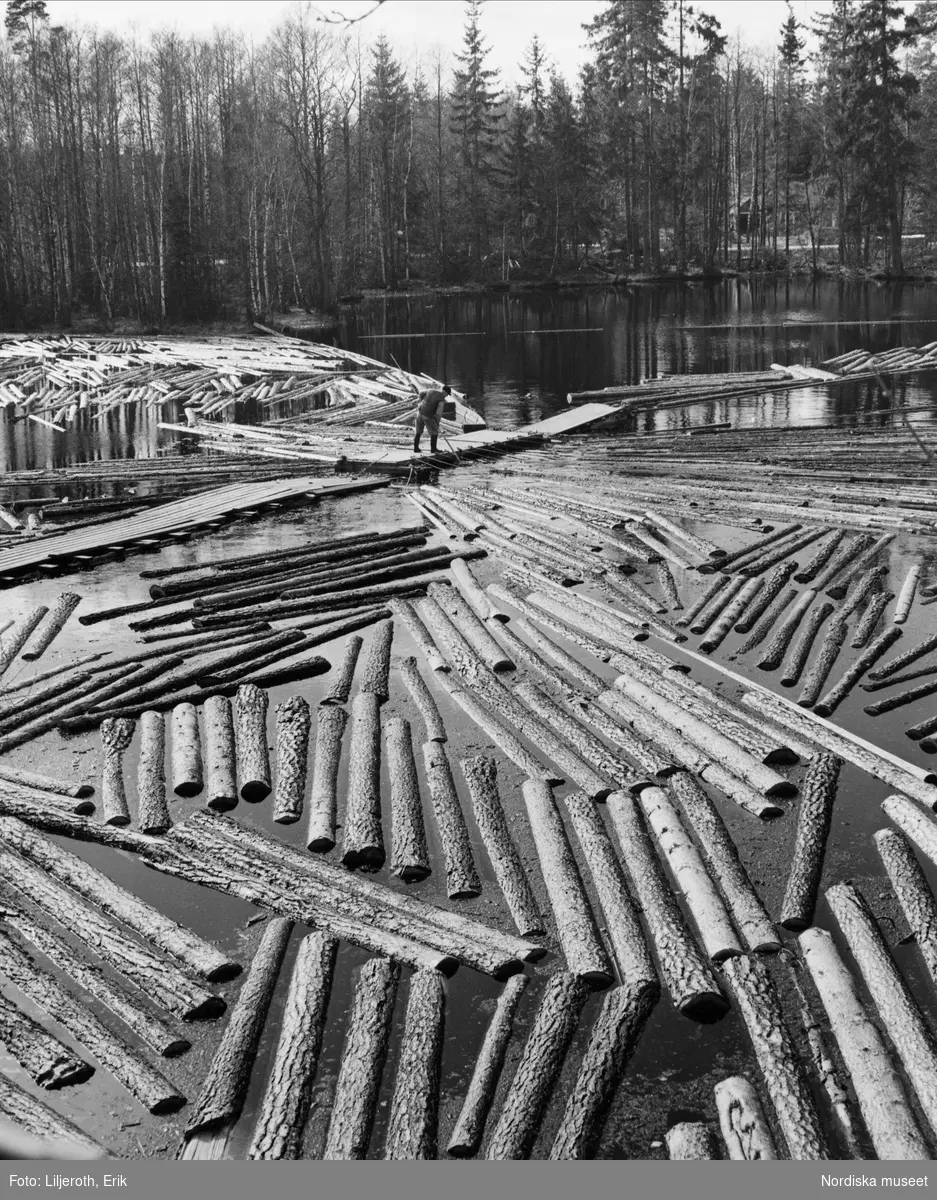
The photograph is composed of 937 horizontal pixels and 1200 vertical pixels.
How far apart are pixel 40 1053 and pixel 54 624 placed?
26.0 feet

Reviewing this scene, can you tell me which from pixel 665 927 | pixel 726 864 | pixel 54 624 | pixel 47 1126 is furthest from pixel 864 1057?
pixel 54 624

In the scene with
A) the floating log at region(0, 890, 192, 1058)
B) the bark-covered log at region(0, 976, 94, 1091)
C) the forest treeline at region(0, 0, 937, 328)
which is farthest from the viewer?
the forest treeline at region(0, 0, 937, 328)

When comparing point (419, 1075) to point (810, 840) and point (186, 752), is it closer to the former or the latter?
point (810, 840)

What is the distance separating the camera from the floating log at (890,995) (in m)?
6.09

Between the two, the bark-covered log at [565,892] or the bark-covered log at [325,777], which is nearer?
the bark-covered log at [565,892]

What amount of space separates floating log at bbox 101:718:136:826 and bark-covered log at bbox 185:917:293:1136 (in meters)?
2.15

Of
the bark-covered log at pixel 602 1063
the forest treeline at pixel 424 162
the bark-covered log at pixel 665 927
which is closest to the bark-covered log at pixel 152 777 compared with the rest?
the bark-covered log at pixel 665 927

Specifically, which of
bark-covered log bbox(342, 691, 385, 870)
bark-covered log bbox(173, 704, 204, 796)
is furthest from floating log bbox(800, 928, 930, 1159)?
bark-covered log bbox(173, 704, 204, 796)

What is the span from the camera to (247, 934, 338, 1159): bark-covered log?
5938 millimetres

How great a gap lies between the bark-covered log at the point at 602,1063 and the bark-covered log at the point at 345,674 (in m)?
5.18

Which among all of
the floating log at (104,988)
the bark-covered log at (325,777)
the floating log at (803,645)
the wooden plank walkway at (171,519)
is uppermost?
the wooden plank walkway at (171,519)

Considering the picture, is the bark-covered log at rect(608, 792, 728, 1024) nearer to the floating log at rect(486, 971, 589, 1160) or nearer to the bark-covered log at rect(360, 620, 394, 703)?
the floating log at rect(486, 971, 589, 1160)

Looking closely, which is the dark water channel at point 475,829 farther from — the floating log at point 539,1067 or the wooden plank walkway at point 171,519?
the wooden plank walkway at point 171,519

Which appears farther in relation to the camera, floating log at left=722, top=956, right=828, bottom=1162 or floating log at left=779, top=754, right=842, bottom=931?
floating log at left=779, top=754, right=842, bottom=931
